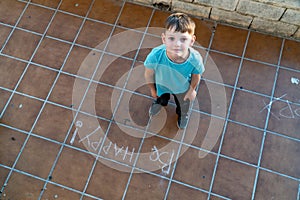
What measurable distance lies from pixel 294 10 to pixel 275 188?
168 cm

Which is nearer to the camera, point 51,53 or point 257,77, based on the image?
point 257,77

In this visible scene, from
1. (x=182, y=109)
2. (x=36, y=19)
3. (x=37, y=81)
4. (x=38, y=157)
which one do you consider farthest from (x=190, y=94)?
(x=36, y=19)

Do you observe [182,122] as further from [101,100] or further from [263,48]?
[263,48]

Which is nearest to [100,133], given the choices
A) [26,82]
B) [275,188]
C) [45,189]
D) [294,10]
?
[45,189]

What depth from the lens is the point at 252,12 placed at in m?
3.02

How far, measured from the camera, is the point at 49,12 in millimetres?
3400

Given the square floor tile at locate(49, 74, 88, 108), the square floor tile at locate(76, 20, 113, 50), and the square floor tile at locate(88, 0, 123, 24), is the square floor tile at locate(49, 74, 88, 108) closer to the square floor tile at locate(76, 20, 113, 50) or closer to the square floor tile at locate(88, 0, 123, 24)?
the square floor tile at locate(76, 20, 113, 50)

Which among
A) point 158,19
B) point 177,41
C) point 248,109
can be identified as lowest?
point 177,41

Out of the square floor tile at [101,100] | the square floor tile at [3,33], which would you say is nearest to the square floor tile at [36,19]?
the square floor tile at [3,33]

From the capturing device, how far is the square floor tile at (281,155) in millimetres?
2646

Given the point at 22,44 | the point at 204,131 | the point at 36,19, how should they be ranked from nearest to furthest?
the point at 204,131 < the point at 22,44 < the point at 36,19

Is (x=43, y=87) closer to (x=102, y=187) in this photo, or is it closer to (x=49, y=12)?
(x=49, y=12)

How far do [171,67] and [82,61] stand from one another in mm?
1345

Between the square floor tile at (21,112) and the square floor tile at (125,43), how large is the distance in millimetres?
954
